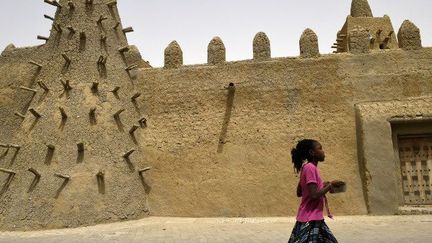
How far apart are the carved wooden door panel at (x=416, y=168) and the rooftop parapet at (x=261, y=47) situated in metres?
4.01

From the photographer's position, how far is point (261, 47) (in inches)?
417

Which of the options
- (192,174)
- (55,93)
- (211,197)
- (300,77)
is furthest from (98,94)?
(300,77)

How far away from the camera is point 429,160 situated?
9.31 metres

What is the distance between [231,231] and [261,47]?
5.34 metres

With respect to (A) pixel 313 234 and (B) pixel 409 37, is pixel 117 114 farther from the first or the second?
(B) pixel 409 37

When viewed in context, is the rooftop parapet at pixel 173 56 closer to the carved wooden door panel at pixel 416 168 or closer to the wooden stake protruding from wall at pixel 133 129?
the wooden stake protruding from wall at pixel 133 129

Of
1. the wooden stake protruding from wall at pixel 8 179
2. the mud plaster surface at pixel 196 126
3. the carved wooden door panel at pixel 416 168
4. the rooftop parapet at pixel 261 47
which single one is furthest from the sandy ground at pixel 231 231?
the rooftop parapet at pixel 261 47

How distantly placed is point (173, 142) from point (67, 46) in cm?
377

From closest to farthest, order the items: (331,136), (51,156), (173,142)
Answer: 1. (51,156)
2. (331,136)
3. (173,142)

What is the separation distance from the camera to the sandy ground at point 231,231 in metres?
6.40

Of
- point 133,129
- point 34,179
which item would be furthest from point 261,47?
point 34,179

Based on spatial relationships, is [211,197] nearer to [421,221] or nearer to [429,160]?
[421,221]

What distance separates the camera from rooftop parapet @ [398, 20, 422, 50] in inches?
396

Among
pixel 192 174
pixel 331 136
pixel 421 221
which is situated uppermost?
pixel 331 136
